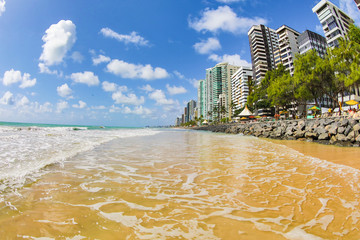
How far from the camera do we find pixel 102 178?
3951mm

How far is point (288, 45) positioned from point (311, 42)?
823cm

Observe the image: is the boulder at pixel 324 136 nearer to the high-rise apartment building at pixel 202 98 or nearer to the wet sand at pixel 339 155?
the wet sand at pixel 339 155

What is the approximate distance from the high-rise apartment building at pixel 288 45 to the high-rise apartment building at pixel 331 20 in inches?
494

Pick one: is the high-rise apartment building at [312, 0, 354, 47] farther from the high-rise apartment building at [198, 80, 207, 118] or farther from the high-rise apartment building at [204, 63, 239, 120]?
the high-rise apartment building at [198, 80, 207, 118]

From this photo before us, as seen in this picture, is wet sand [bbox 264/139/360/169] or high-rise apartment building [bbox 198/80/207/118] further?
high-rise apartment building [bbox 198/80/207/118]

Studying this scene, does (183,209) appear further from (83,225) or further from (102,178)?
(102,178)

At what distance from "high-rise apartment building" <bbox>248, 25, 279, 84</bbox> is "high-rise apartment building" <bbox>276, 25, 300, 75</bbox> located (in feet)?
35.7

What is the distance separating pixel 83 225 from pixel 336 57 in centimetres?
3396

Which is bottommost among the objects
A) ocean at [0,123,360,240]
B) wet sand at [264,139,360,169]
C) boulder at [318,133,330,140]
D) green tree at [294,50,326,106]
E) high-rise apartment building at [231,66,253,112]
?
wet sand at [264,139,360,169]

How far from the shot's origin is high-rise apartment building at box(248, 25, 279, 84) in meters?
89.0

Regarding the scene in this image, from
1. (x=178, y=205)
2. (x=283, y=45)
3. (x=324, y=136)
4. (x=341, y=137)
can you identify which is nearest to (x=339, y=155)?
(x=341, y=137)

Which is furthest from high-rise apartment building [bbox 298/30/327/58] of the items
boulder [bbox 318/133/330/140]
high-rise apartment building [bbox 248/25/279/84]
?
boulder [bbox 318/133/330/140]

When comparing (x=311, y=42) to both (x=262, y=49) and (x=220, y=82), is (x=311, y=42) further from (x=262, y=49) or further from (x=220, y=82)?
(x=220, y=82)

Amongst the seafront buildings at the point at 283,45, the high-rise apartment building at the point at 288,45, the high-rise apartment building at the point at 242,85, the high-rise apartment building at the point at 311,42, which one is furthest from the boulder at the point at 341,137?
the high-rise apartment building at the point at 242,85
